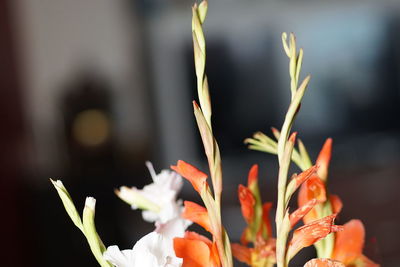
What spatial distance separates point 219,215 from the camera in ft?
1.48

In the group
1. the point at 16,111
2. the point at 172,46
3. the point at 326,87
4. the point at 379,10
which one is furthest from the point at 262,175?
the point at 16,111

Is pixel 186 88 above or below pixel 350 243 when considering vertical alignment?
below

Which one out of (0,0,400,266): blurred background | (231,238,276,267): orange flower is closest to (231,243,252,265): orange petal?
(231,238,276,267): orange flower

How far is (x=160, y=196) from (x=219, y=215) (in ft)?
0.42

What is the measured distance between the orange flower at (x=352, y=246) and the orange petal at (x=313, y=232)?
0.10 meters

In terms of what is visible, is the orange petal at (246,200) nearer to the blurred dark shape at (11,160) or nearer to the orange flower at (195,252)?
the orange flower at (195,252)

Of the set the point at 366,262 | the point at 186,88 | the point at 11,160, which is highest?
the point at 366,262

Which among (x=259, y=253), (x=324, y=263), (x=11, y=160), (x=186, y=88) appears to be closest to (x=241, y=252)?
(x=259, y=253)

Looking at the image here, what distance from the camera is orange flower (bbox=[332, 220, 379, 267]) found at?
54 centimetres

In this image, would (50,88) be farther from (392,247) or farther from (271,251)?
(271,251)

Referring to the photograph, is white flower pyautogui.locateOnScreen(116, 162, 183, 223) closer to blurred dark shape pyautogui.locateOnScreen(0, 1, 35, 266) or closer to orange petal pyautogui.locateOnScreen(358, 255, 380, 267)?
orange petal pyautogui.locateOnScreen(358, 255, 380, 267)

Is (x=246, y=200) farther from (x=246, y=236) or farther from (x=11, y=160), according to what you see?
(x=11, y=160)

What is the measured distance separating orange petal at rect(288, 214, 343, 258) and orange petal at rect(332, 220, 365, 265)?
96 mm


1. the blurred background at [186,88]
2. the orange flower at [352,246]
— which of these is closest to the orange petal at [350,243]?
the orange flower at [352,246]
